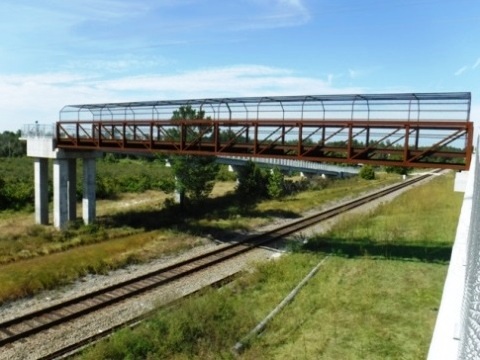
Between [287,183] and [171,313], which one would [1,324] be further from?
[287,183]

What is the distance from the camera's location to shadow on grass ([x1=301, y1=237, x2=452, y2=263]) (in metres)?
19.8

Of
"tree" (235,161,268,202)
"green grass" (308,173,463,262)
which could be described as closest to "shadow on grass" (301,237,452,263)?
"green grass" (308,173,463,262)

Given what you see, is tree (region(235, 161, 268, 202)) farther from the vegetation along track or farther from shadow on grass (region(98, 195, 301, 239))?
the vegetation along track

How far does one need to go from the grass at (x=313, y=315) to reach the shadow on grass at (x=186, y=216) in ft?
29.8

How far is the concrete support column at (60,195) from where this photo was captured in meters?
29.9

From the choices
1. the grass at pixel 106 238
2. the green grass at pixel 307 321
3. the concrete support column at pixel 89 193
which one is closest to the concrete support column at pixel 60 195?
the grass at pixel 106 238

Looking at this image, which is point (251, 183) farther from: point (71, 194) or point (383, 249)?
point (383, 249)

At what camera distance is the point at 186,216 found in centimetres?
3425

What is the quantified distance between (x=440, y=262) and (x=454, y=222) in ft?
29.0

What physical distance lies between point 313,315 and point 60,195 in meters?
22.4

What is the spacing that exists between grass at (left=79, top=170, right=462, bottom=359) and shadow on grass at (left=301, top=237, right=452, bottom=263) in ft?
0.65

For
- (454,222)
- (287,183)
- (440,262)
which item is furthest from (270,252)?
(287,183)

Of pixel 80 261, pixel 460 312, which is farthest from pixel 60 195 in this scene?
Answer: pixel 460 312

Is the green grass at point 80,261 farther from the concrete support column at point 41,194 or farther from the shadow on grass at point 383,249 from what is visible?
the concrete support column at point 41,194
